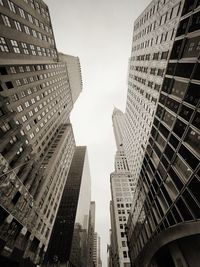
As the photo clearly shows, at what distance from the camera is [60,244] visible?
77.7m

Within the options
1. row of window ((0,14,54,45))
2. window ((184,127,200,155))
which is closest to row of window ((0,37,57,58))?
row of window ((0,14,54,45))

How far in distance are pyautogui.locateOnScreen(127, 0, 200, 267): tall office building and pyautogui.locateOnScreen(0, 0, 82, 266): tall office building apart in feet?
65.7

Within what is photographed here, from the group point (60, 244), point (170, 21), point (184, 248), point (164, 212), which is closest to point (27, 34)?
point (170, 21)

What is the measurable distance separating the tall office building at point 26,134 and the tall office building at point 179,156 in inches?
789

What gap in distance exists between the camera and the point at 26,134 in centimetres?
4203

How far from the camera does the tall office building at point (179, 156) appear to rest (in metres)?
12.5

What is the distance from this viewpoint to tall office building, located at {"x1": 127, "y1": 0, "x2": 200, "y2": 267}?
1252 centimetres

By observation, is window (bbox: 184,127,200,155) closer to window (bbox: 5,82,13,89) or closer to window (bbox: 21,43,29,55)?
window (bbox: 5,82,13,89)

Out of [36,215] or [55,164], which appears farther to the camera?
[55,164]

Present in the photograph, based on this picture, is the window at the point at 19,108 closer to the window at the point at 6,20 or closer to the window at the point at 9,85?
the window at the point at 9,85

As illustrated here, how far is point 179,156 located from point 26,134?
130 ft

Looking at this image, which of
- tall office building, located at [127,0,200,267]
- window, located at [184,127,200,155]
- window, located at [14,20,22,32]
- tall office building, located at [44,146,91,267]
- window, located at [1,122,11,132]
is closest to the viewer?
window, located at [184,127,200,155]

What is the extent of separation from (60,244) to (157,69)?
3613 inches

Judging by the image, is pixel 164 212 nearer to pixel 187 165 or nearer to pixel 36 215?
pixel 187 165
